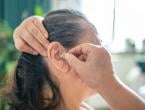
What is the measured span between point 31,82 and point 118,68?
6.31 ft

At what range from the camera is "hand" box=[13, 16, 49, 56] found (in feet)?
3.76

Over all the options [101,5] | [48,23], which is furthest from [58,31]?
[101,5]

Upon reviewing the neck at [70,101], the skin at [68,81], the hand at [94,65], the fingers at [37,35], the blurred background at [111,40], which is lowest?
the blurred background at [111,40]

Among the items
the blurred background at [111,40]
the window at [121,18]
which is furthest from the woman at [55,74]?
the blurred background at [111,40]

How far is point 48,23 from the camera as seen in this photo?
1.21 m

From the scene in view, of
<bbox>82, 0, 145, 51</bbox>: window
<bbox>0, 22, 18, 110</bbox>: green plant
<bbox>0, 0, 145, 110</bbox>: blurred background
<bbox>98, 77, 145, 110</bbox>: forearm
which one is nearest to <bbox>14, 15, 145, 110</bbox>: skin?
<bbox>98, 77, 145, 110</bbox>: forearm

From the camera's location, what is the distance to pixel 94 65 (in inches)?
40.4

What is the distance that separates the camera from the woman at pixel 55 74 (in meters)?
1.20

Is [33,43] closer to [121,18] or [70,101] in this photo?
[70,101]

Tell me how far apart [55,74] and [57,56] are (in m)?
0.08

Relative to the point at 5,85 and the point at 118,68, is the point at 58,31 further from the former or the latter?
the point at 118,68

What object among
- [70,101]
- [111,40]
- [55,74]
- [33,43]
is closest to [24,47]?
[33,43]

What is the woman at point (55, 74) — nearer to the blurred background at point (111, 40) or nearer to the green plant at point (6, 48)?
the blurred background at point (111, 40)

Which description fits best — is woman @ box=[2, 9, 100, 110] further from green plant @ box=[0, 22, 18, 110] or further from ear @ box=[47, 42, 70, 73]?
green plant @ box=[0, 22, 18, 110]
